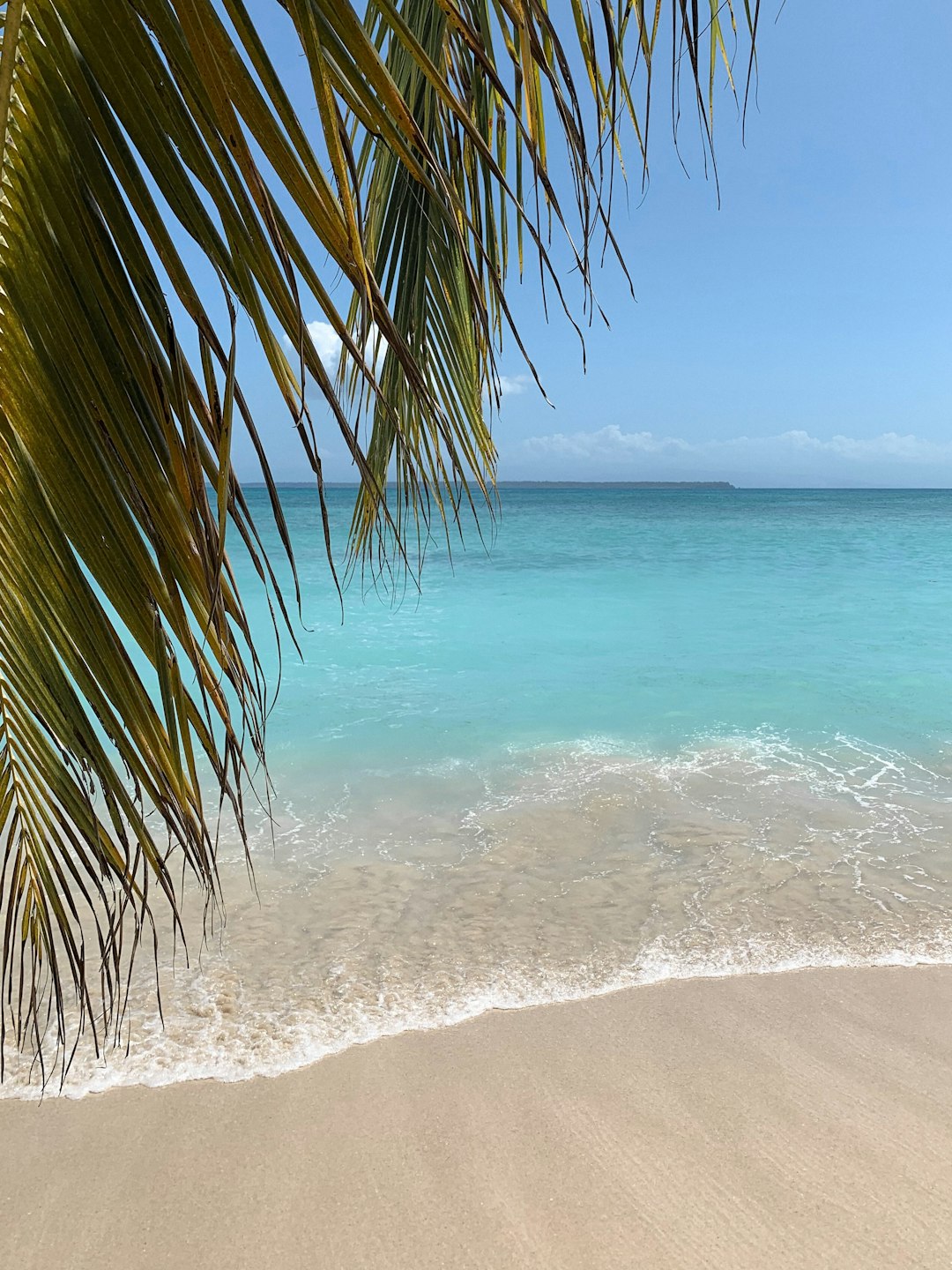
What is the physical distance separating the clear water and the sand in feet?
0.68

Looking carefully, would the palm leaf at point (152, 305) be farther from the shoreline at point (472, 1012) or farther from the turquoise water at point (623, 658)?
the turquoise water at point (623, 658)

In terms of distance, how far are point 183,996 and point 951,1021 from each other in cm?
232

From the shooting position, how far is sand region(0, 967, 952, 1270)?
184 centimetres

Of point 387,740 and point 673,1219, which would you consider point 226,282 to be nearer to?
point 673,1219

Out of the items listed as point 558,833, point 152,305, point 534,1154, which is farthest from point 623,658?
point 152,305

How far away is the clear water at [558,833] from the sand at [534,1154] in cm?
21

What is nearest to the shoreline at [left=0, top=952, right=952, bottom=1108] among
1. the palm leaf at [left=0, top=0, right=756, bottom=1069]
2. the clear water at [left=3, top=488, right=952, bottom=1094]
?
the clear water at [left=3, top=488, right=952, bottom=1094]

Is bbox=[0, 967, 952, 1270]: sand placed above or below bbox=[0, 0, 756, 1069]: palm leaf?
below

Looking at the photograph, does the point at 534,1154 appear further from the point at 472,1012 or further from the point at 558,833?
the point at 558,833

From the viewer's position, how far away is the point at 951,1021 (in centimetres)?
260

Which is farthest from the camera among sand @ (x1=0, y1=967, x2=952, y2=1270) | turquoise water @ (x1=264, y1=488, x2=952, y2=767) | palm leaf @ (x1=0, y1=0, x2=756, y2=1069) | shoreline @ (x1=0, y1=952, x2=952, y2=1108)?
turquoise water @ (x1=264, y1=488, x2=952, y2=767)

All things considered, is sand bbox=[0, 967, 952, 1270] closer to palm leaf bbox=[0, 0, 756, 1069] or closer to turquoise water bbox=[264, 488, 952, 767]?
palm leaf bbox=[0, 0, 756, 1069]

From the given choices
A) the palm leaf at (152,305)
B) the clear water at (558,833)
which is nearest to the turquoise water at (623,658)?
the clear water at (558,833)

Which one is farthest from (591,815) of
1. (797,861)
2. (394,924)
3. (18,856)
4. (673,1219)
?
(18,856)
